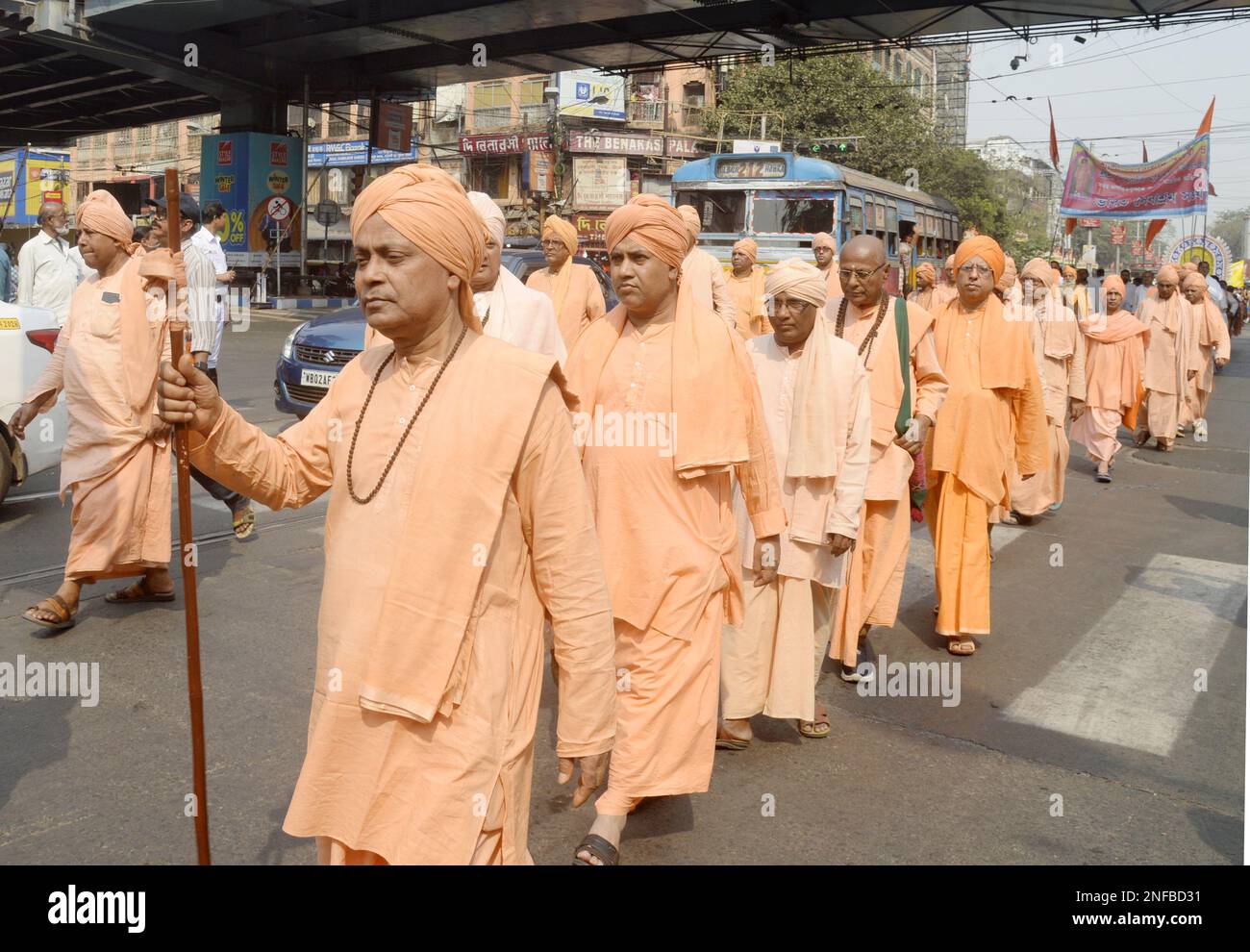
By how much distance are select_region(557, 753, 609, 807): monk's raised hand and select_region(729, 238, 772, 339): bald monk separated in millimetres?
9297

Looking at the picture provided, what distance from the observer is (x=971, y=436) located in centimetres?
612

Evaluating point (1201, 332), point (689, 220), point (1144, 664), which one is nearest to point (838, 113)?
point (1201, 332)

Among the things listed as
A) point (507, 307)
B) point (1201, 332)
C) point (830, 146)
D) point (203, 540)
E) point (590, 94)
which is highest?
point (590, 94)

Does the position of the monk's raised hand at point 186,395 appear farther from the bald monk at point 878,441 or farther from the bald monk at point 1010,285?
the bald monk at point 1010,285

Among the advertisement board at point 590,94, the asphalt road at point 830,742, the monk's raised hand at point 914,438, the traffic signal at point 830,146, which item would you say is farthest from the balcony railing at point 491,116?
the monk's raised hand at point 914,438

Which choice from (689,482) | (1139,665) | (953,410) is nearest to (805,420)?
(689,482)

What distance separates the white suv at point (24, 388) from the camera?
7836mm

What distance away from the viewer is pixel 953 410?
244 inches

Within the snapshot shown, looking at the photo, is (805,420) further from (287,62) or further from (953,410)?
(287,62)

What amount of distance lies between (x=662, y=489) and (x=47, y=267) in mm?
8712

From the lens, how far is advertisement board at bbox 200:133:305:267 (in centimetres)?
2702

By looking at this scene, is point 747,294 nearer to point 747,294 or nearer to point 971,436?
point 747,294
